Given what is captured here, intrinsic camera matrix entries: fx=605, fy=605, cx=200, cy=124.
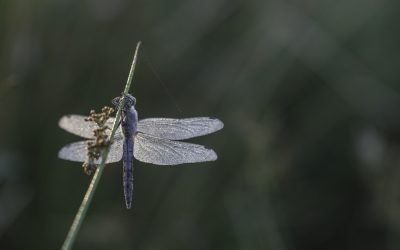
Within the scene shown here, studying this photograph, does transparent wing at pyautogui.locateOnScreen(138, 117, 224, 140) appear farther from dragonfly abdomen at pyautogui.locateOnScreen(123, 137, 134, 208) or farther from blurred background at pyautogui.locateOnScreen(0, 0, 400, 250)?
blurred background at pyautogui.locateOnScreen(0, 0, 400, 250)

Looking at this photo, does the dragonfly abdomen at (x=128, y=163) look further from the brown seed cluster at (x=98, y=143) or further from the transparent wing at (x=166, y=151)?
the brown seed cluster at (x=98, y=143)

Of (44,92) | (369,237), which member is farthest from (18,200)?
(369,237)

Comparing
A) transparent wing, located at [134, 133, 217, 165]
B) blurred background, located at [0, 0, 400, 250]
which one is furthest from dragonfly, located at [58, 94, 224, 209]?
blurred background, located at [0, 0, 400, 250]

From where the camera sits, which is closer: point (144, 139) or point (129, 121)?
point (129, 121)

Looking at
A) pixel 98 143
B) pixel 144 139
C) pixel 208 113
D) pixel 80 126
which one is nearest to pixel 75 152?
pixel 80 126

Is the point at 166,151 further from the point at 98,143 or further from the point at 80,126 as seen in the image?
the point at 98,143

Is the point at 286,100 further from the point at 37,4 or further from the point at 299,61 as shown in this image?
the point at 37,4
